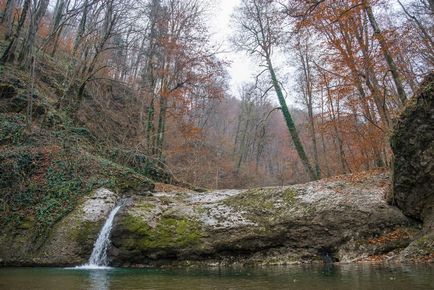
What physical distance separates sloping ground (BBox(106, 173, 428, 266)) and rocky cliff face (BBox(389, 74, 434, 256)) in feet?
1.35

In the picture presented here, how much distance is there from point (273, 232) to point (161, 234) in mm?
3028

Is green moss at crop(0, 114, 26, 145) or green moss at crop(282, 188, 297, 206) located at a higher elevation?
green moss at crop(0, 114, 26, 145)

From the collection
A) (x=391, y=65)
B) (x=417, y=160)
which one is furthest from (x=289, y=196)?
(x=391, y=65)

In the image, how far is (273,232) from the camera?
32.8ft

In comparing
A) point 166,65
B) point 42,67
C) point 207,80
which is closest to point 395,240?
point 207,80

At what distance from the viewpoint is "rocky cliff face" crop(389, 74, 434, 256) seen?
8734mm

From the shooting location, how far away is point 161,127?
18.8 m

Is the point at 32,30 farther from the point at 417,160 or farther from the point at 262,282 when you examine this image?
the point at 417,160

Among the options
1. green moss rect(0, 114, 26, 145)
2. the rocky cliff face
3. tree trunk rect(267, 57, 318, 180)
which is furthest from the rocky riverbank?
tree trunk rect(267, 57, 318, 180)

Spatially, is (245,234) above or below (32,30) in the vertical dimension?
below

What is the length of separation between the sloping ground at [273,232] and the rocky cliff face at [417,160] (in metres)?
0.41

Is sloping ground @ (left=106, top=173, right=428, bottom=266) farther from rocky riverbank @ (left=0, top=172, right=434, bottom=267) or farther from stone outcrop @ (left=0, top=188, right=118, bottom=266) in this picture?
stone outcrop @ (left=0, top=188, right=118, bottom=266)

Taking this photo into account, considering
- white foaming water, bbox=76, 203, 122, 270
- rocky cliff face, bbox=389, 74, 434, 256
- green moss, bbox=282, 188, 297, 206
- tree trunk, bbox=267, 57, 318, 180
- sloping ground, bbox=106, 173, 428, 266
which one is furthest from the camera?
tree trunk, bbox=267, 57, 318, 180

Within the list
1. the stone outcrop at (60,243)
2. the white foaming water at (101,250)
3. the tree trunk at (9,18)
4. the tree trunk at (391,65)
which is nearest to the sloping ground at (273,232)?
the white foaming water at (101,250)
